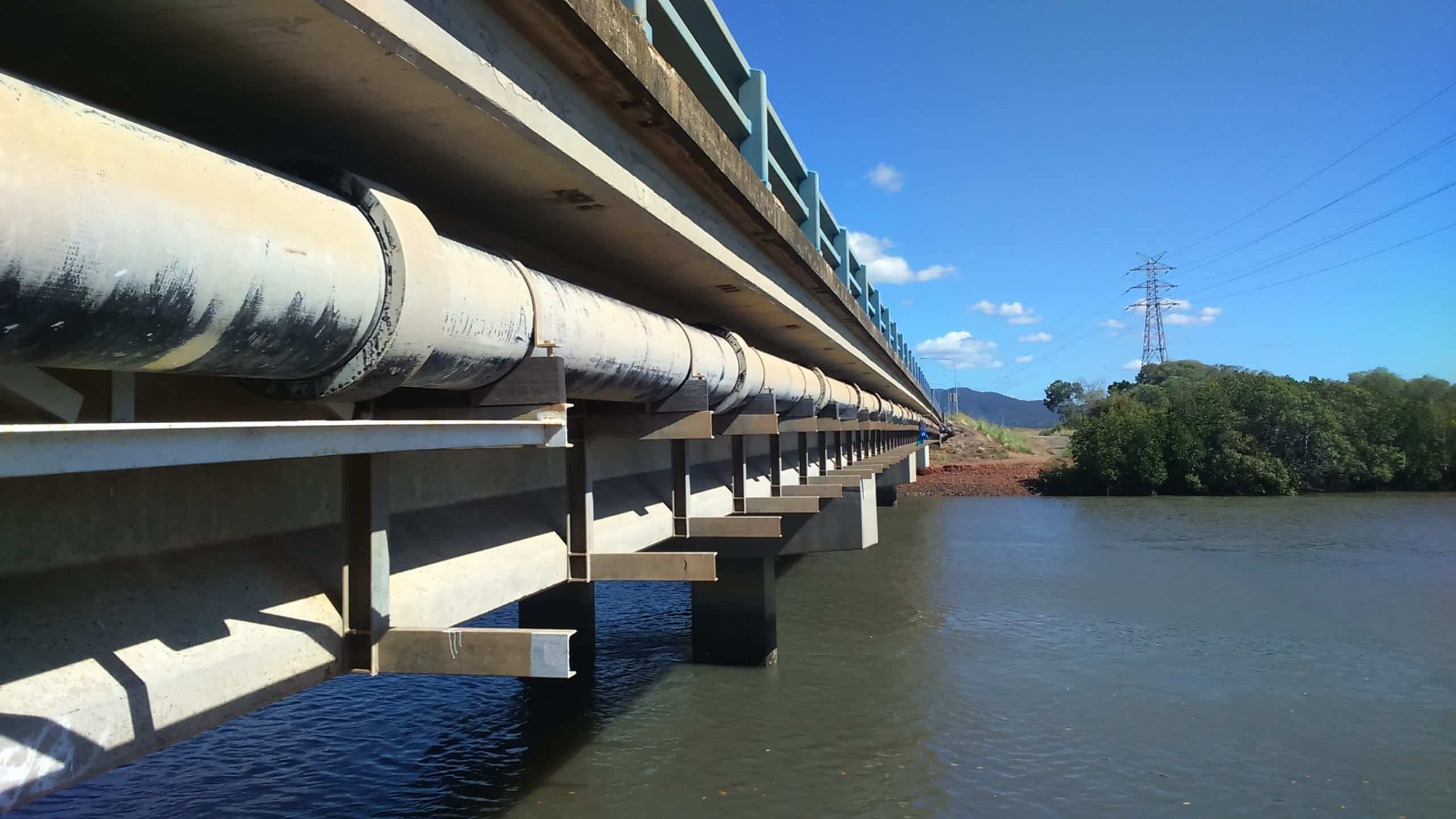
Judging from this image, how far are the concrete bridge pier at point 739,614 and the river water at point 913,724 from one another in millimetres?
327

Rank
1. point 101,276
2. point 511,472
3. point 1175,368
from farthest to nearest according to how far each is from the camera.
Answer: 1. point 1175,368
2. point 511,472
3. point 101,276

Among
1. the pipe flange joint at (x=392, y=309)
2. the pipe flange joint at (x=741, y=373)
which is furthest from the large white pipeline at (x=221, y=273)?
the pipe flange joint at (x=741, y=373)

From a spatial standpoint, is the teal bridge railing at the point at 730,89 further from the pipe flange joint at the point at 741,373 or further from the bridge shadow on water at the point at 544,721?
the bridge shadow on water at the point at 544,721

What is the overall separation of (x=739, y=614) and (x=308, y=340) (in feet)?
37.0

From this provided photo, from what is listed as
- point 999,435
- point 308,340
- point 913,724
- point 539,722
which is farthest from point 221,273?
point 999,435

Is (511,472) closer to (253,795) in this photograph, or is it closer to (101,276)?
(101,276)

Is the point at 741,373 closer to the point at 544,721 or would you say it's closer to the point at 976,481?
the point at 544,721

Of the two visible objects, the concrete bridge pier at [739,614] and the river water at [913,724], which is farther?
the concrete bridge pier at [739,614]

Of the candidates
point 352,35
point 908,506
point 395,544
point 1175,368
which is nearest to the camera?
point 352,35

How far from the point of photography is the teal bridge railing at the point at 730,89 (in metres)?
7.13

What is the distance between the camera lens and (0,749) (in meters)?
2.17

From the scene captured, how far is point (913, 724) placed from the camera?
432 inches

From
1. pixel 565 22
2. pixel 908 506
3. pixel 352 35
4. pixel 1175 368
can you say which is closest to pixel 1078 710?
pixel 565 22

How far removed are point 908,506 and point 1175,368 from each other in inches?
3513
